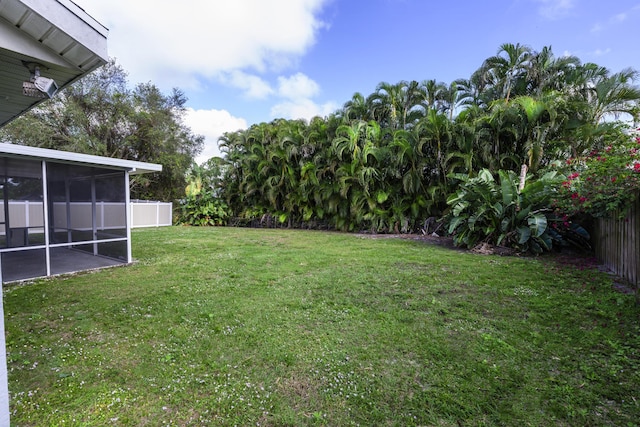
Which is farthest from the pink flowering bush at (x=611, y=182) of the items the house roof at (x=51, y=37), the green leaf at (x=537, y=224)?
the house roof at (x=51, y=37)

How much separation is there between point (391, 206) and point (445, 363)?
28.2 feet

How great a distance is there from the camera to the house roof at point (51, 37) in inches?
75.7

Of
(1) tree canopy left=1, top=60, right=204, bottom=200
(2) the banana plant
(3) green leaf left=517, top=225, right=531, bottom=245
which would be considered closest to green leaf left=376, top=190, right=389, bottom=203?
(2) the banana plant

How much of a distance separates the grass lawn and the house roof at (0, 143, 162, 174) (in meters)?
2.14

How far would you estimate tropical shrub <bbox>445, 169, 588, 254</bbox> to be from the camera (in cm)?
615

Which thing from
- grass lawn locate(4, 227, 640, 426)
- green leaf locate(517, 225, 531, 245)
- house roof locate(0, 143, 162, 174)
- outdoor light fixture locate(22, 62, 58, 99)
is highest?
outdoor light fixture locate(22, 62, 58, 99)

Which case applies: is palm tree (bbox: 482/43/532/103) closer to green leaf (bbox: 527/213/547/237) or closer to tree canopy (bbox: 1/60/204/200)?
green leaf (bbox: 527/213/547/237)

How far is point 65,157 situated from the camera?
5254 mm

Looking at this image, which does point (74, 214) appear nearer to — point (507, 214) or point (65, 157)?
point (65, 157)

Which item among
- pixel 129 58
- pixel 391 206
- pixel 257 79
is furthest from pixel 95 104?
pixel 391 206

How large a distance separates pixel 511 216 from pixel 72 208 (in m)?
10.3

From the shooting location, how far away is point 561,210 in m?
5.36

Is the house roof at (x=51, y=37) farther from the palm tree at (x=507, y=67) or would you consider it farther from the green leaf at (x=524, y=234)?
the palm tree at (x=507, y=67)

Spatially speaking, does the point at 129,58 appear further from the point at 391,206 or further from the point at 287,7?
the point at 391,206
